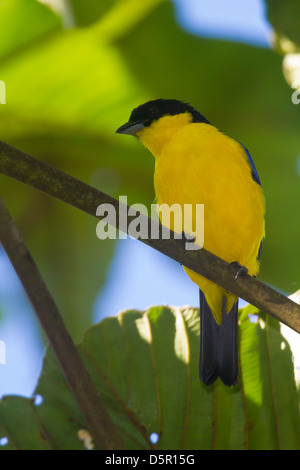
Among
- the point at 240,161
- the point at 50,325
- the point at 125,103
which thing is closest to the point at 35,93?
the point at 125,103

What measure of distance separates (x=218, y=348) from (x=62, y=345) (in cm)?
149

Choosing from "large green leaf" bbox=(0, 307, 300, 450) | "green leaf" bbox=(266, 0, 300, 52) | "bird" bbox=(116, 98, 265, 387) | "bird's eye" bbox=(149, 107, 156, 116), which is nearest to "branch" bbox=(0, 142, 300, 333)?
"large green leaf" bbox=(0, 307, 300, 450)

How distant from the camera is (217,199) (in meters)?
3.39

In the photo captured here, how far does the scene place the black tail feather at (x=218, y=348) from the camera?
111 inches

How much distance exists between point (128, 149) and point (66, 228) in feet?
2.52

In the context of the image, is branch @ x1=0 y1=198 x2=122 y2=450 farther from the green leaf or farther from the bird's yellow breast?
the green leaf

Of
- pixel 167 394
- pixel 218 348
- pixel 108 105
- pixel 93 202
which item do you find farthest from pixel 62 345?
pixel 108 105

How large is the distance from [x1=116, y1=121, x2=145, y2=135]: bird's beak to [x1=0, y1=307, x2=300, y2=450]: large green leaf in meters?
1.46

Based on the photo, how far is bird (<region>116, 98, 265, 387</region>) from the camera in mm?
3395

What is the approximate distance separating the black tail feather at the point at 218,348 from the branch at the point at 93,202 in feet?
2.13

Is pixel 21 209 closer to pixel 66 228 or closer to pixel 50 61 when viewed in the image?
pixel 66 228

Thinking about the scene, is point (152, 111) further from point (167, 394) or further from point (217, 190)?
point (167, 394)

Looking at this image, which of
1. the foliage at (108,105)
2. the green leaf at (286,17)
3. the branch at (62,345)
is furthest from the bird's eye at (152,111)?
the branch at (62,345)
